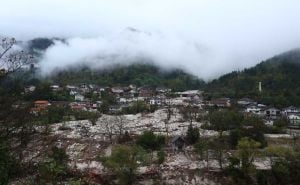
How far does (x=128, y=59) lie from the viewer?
98.5 m

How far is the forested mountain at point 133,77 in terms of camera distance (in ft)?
269

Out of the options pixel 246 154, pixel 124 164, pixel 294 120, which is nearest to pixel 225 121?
pixel 294 120

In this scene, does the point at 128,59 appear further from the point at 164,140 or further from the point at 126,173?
the point at 126,173

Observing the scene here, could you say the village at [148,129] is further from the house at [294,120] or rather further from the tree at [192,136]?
the tree at [192,136]

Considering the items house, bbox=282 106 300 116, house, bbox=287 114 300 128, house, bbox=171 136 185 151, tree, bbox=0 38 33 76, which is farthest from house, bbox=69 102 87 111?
tree, bbox=0 38 33 76

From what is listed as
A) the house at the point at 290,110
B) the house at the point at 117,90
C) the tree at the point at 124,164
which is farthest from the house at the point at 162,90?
the tree at the point at 124,164

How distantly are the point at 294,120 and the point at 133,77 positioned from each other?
41588 mm

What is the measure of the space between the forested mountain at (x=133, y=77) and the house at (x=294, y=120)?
3177cm

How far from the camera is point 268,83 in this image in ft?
228

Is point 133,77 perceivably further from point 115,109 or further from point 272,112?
point 272,112

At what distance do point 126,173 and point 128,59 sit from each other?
7550 centimetres

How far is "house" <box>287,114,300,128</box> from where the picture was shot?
1788 inches

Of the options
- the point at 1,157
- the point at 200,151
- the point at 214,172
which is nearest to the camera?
the point at 1,157

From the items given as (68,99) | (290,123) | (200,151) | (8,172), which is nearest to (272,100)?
(290,123)
